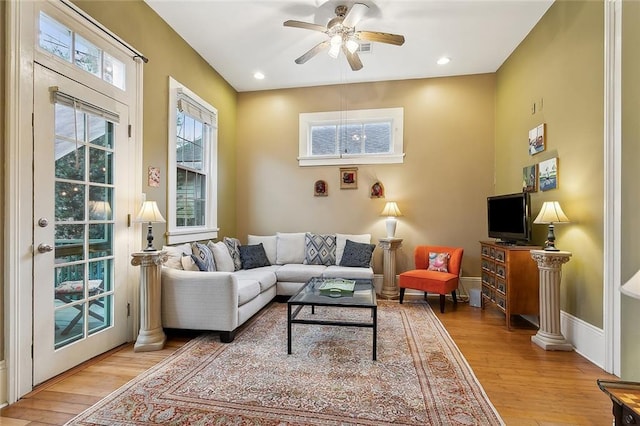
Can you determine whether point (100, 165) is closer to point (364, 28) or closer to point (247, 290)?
point (247, 290)

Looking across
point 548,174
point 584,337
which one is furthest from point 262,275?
point 548,174

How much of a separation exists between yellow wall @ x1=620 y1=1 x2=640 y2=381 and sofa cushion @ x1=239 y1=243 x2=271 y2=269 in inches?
150

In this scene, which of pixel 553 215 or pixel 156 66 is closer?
pixel 553 215

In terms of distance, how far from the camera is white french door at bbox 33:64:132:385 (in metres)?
2.15

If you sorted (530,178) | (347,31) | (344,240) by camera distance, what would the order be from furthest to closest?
(344,240), (530,178), (347,31)

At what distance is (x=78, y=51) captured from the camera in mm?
2447

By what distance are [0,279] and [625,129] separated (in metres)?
4.44

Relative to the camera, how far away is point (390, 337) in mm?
2973

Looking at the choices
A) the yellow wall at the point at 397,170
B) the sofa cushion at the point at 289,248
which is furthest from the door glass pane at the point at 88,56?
the sofa cushion at the point at 289,248

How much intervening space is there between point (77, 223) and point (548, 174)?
4451 mm

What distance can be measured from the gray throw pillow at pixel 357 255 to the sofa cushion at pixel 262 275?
3.37ft

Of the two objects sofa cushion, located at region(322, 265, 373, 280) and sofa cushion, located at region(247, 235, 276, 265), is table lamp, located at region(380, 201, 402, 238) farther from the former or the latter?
sofa cushion, located at region(247, 235, 276, 265)

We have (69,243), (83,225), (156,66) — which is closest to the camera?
(69,243)

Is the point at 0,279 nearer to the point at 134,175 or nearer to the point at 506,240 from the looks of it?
the point at 134,175
